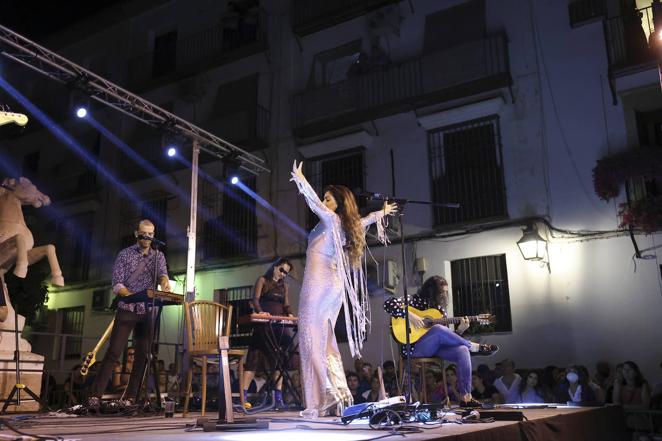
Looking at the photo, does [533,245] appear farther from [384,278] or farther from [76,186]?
[76,186]

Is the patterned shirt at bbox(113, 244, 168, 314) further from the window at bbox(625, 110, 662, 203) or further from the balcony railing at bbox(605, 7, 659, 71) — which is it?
the balcony railing at bbox(605, 7, 659, 71)

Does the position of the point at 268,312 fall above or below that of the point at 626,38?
below

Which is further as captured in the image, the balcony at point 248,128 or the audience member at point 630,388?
the balcony at point 248,128

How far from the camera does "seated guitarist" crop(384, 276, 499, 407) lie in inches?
219

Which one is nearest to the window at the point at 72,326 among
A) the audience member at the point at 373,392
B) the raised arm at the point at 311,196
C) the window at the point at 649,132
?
the audience member at the point at 373,392

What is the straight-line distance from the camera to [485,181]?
1128 centimetres

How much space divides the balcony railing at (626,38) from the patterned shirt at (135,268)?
26.8 feet

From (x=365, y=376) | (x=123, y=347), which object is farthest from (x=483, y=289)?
(x=123, y=347)

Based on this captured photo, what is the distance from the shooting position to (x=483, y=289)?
1081 cm

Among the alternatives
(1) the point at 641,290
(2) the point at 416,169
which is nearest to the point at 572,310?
(1) the point at 641,290

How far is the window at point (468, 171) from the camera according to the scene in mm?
11148

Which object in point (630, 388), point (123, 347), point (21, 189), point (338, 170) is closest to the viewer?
point (123, 347)

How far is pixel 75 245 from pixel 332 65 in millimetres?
9220

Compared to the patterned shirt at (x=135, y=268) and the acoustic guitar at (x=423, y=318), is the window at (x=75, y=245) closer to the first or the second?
the patterned shirt at (x=135, y=268)
